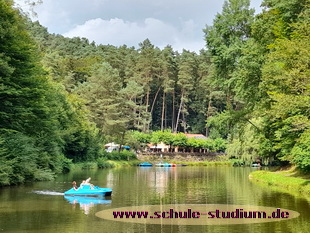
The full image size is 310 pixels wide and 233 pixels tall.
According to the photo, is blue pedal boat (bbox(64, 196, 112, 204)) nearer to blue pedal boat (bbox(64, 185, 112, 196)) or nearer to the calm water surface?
the calm water surface

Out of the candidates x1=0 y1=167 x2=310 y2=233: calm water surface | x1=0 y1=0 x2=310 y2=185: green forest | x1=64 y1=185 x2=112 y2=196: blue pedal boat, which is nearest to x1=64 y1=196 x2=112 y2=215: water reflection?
x1=0 y1=167 x2=310 y2=233: calm water surface

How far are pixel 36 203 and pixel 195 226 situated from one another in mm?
10185

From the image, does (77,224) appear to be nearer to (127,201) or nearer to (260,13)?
(127,201)

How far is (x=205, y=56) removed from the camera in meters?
123

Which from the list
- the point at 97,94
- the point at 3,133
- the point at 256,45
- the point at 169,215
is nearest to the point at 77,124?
the point at 97,94

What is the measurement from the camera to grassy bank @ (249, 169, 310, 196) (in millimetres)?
29734

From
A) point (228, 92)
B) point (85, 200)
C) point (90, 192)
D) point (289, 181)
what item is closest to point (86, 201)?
point (85, 200)

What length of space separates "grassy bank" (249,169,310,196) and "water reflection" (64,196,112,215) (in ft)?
46.0

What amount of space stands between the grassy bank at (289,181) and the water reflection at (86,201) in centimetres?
1402

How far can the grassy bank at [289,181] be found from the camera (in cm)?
2973

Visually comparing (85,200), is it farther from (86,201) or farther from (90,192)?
(90,192)

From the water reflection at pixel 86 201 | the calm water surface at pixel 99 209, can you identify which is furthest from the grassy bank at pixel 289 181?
the water reflection at pixel 86 201

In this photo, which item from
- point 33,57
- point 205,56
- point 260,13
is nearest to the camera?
point 33,57

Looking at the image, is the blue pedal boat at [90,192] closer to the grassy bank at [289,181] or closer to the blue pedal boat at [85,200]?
the blue pedal boat at [85,200]
